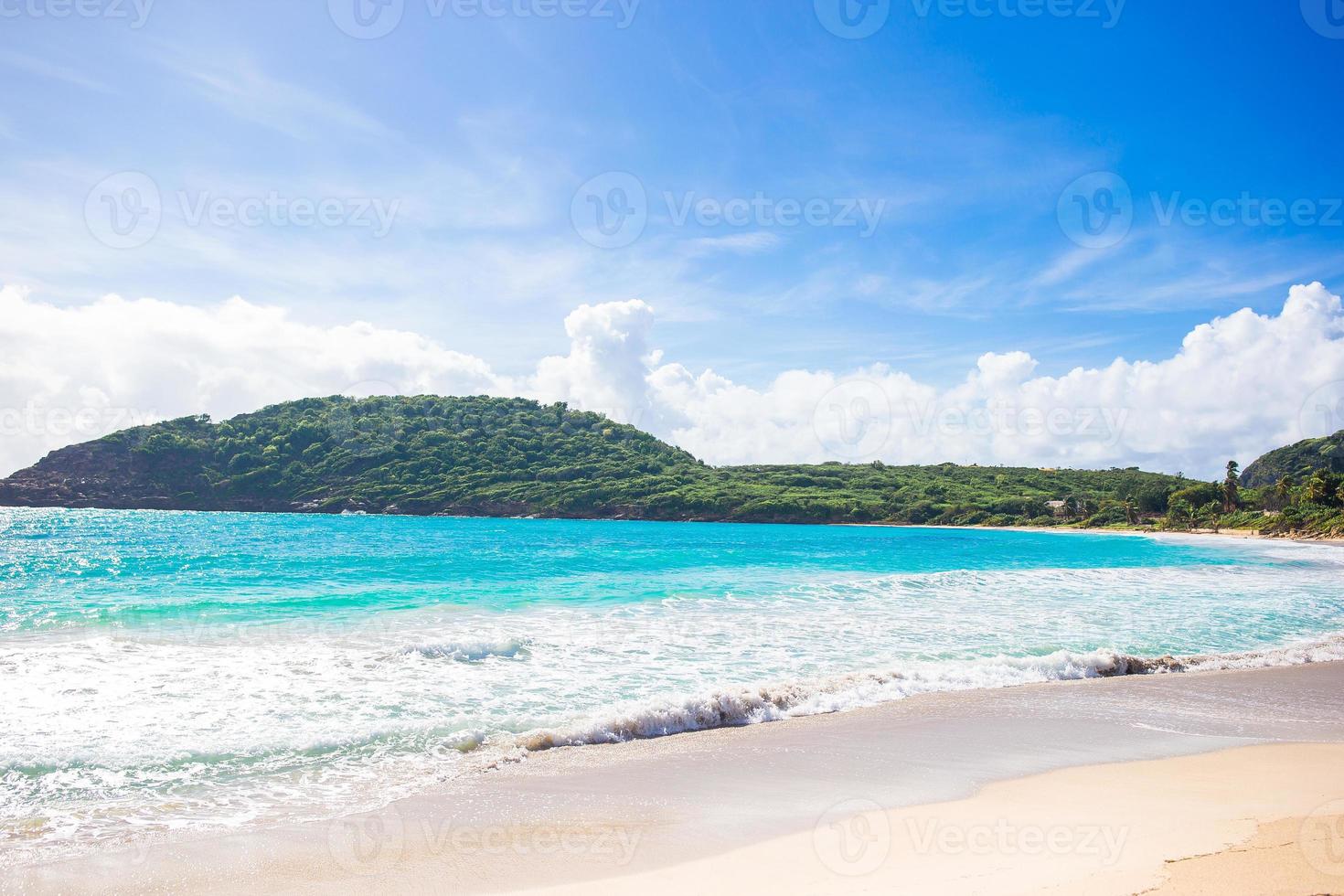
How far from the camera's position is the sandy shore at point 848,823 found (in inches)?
188

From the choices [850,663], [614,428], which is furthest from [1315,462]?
[850,663]

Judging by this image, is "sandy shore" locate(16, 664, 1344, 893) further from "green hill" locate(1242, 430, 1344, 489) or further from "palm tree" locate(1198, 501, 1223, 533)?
"green hill" locate(1242, 430, 1344, 489)

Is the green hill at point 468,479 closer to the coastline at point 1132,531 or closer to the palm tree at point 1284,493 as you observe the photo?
the coastline at point 1132,531

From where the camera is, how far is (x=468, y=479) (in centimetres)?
11138

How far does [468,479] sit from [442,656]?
103866 millimetres

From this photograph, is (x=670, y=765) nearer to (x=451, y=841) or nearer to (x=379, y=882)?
(x=451, y=841)

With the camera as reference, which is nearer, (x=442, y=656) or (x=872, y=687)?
(x=872, y=687)

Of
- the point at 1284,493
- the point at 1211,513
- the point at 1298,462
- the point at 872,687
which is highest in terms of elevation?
the point at 1298,462

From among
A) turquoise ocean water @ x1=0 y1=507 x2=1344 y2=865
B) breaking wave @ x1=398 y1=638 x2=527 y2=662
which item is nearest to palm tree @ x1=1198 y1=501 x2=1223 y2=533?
turquoise ocean water @ x1=0 y1=507 x2=1344 y2=865

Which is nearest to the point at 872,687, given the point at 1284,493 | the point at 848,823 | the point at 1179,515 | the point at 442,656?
the point at 848,823

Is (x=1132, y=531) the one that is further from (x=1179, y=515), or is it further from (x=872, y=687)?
(x=872, y=687)

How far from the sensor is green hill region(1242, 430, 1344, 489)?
10745 cm

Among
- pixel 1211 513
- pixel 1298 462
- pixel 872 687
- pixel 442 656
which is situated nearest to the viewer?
pixel 872 687

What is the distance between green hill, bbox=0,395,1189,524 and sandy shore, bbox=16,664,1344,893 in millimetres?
99773
